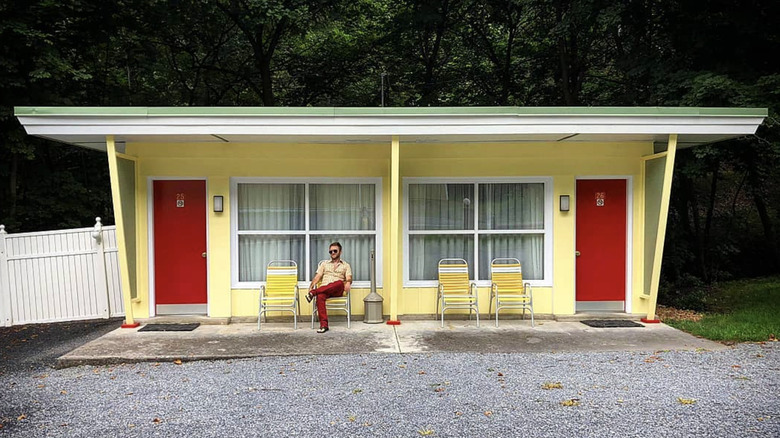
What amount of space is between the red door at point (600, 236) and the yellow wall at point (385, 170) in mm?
146

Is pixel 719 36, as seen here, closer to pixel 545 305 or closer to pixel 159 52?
pixel 545 305

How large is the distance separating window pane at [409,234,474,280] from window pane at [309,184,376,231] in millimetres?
700

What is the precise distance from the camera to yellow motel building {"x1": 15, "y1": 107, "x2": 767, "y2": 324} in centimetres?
742

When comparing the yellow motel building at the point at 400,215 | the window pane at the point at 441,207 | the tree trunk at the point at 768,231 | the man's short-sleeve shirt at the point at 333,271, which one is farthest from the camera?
the tree trunk at the point at 768,231

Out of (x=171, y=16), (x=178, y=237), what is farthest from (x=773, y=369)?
(x=171, y=16)

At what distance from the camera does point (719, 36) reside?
918 centimetres

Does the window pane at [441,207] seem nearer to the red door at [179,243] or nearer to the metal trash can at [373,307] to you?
the metal trash can at [373,307]

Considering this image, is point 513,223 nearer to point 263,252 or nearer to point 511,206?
point 511,206

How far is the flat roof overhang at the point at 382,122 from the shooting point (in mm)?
6379

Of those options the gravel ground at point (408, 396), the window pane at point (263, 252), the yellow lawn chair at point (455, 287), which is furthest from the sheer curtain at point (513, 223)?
the window pane at point (263, 252)

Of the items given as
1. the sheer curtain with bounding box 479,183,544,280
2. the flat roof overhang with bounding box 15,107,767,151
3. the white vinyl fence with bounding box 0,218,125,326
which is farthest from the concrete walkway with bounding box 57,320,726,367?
the flat roof overhang with bounding box 15,107,767,151

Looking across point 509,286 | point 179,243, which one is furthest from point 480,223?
point 179,243

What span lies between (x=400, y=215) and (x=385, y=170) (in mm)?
660

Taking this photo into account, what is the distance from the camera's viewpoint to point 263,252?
302 inches
